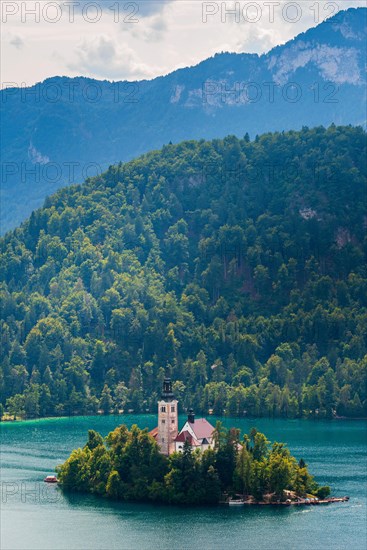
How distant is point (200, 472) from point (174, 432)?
6.63m

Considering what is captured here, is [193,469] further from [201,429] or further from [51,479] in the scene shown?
[51,479]

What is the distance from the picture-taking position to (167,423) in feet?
481

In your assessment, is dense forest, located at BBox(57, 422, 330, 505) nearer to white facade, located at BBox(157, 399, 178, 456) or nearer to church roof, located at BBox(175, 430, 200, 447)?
white facade, located at BBox(157, 399, 178, 456)

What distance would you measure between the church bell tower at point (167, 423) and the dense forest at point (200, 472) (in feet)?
3.89

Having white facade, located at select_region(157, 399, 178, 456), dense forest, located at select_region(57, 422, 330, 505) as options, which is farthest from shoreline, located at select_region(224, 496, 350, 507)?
white facade, located at select_region(157, 399, 178, 456)

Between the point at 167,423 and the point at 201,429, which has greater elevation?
the point at 167,423

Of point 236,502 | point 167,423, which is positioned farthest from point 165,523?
point 167,423

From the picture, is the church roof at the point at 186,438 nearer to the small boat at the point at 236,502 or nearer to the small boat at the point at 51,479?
the small boat at the point at 236,502

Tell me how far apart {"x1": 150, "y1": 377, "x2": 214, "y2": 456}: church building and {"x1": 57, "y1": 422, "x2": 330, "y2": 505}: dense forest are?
1354 millimetres

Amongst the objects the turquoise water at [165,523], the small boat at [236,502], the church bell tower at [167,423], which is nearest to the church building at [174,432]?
the church bell tower at [167,423]

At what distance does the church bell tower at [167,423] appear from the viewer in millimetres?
145625

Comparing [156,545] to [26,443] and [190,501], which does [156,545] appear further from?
[26,443]

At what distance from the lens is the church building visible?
14525 cm

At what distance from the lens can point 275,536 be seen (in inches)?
5108
